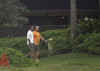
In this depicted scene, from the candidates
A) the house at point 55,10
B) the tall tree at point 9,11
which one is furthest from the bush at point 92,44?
the house at point 55,10

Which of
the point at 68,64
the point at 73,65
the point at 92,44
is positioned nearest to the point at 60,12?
the point at 92,44

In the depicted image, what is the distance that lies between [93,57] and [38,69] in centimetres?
501

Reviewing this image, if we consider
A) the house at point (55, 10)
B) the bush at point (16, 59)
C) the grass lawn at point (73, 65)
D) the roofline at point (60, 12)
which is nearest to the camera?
the grass lawn at point (73, 65)

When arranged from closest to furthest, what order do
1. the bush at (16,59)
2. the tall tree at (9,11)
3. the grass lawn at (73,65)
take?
the grass lawn at (73,65) → the bush at (16,59) → the tall tree at (9,11)

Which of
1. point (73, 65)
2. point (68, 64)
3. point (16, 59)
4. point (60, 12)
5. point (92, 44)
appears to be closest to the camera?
point (16, 59)

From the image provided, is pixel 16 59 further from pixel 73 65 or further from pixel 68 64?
pixel 73 65

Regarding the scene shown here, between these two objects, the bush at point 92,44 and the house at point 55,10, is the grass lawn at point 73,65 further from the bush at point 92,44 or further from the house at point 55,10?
the house at point 55,10

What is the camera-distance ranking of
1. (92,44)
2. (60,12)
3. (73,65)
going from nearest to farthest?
(73,65)
(92,44)
(60,12)

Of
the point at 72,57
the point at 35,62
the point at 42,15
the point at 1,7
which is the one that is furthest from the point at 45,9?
the point at 35,62

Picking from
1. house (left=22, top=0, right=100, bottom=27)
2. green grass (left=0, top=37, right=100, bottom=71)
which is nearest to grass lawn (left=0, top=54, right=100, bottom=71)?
green grass (left=0, top=37, right=100, bottom=71)

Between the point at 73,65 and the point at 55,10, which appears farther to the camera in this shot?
the point at 55,10

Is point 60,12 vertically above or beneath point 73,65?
above

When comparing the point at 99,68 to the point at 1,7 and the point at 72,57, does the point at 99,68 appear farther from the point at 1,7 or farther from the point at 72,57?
the point at 1,7

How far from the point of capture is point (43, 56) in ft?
58.1
